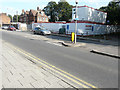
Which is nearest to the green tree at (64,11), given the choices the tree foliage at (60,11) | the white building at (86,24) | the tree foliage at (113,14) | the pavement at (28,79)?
the tree foliage at (60,11)

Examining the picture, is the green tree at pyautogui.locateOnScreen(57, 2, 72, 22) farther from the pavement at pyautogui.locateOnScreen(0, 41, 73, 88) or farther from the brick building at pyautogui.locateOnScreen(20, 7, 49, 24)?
the pavement at pyautogui.locateOnScreen(0, 41, 73, 88)

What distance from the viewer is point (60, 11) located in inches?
2876

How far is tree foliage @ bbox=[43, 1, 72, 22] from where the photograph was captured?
235 feet

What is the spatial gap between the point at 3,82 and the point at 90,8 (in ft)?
88.0

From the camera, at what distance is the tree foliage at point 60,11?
71562 millimetres

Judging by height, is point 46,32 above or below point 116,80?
above

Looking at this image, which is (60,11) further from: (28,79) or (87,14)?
(28,79)

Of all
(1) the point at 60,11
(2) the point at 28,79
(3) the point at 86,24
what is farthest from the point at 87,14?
(1) the point at 60,11

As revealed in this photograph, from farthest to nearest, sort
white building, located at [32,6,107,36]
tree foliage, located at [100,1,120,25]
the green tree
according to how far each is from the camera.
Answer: the green tree
tree foliage, located at [100,1,120,25]
white building, located at [32,6,107,36]

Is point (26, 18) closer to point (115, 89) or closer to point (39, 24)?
point (39, 24)

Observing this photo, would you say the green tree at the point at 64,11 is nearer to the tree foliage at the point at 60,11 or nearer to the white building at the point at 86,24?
the tree foliage at the point at 60,11

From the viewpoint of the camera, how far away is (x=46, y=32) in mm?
24547

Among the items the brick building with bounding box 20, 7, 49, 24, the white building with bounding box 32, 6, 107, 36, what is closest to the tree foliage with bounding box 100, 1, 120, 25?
the white building with bounding box 32, 6, 107, 36


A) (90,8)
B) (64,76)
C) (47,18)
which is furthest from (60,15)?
(64,76)
